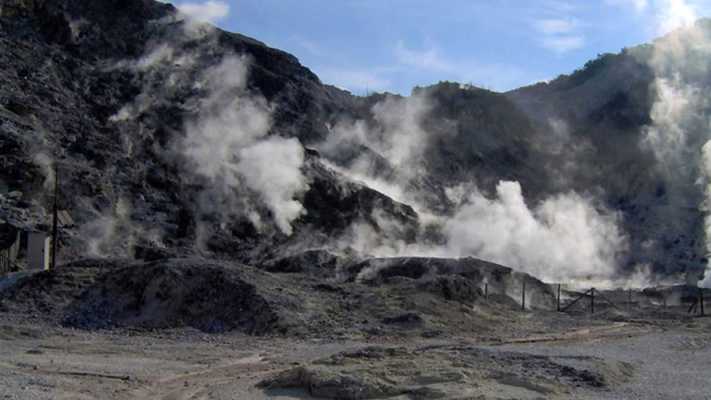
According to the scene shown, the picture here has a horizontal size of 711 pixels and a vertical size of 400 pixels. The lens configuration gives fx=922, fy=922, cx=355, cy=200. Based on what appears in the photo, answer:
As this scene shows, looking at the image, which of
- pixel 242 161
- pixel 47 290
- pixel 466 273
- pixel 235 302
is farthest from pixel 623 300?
pixel 47 290

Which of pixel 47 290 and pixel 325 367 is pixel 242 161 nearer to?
pixel 47 290

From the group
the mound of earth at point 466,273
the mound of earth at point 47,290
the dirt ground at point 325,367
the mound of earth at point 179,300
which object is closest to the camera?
the dirt ground at point 325,367

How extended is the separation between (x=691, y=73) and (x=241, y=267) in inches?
2072

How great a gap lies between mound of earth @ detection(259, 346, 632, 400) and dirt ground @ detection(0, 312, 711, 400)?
2 cm

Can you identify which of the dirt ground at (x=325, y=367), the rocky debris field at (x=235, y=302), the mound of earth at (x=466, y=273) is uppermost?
the mound of earth at (x=466, y=273)

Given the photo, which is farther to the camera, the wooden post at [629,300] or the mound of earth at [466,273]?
the wooden post at [629,300]

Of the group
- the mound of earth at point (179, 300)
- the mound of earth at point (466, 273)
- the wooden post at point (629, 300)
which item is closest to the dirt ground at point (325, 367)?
the mound of earth at point (179, 300)

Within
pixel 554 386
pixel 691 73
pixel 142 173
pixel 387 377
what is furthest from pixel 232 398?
pixel 691 73

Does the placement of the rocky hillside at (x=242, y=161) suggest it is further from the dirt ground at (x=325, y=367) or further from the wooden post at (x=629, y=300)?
the dirt ground at (x=325, y=367)

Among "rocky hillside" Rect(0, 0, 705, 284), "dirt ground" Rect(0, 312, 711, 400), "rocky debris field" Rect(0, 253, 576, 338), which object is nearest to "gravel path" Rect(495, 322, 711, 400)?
"dirt ground" Rect(0, 312, 711, 400)

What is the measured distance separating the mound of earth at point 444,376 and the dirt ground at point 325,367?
0.08 feet

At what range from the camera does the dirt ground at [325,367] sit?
1528cm

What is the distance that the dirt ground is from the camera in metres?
15.3

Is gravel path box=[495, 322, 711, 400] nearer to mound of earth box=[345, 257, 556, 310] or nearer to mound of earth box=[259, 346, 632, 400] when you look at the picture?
mound of earth box=[259, 346, 632, 400]
